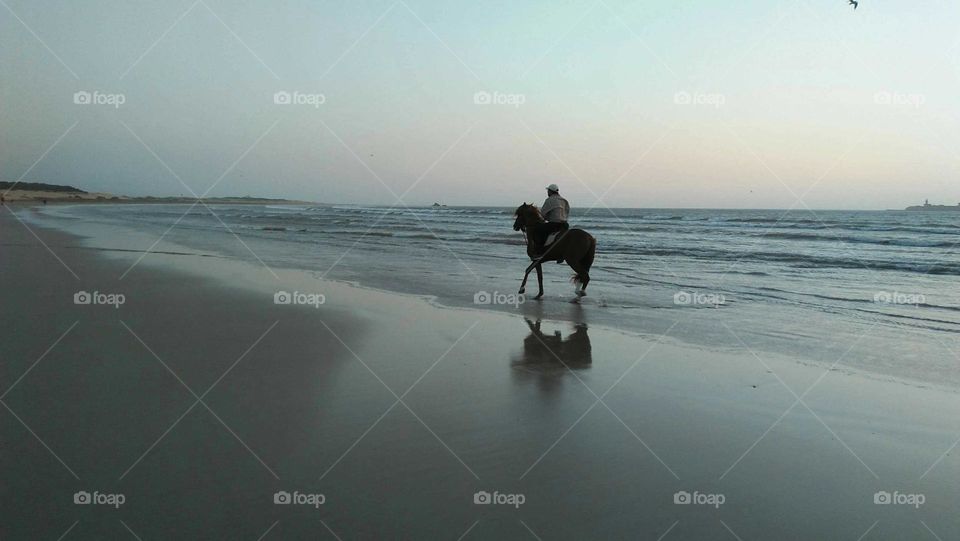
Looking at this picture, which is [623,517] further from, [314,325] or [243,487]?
[314,325]

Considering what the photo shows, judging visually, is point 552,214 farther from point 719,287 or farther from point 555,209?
point 719,287

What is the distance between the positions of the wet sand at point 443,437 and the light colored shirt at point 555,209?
4.44 meters

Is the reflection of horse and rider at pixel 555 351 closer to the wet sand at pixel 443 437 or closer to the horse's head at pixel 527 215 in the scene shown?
the wet sand at pixel 443 437

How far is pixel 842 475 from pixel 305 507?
10.7ft

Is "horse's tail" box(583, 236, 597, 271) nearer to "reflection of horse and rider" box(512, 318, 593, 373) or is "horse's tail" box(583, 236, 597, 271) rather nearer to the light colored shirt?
the light colored shirt

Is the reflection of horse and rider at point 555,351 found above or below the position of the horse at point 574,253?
below

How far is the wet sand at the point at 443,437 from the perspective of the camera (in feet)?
11.1

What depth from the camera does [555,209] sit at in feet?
39.2

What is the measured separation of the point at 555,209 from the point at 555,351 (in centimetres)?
514

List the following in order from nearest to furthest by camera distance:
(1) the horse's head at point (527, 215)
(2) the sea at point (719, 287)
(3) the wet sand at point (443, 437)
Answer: (3) the wet sand at point (443, 437)
(2) the sea at point (719, 287)
(1) the horse's head at point (527, 215)

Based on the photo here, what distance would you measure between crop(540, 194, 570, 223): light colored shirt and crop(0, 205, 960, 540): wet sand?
175 inches

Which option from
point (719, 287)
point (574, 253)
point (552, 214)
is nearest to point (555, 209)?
point (552, 214)

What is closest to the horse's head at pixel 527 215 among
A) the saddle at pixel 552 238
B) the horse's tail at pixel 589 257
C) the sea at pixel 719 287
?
the saddle at pixel 552 238

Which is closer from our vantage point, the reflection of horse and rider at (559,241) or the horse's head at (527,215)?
the reflection of horse and rider at (559,241)
